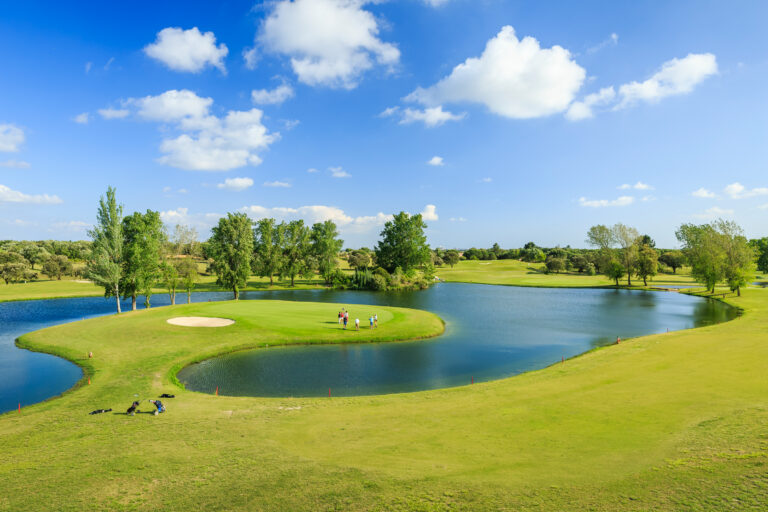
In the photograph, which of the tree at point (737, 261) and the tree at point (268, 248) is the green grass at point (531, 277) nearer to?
the tree at point (737, 261)

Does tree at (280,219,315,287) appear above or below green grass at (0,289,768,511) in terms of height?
above

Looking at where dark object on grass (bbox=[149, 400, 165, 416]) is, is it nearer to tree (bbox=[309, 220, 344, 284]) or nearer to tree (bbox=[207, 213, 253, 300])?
tree (bbox=[207, 213, 253, 300])

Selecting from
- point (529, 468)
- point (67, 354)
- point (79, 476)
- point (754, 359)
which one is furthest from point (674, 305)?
point (67, 354)

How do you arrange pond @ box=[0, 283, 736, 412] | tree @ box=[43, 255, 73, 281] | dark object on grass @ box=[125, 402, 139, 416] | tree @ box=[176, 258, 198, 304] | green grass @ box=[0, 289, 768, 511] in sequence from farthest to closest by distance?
tree @ box=[43, 255, 73, 281]
tree @ box=[176, 258, 198, 304]
pond @ box=[0, 283, 736, 412]
dark object on grass @ box=[125, 402, 139, 416]
green grass @ box=[0, 289, 768, 511]

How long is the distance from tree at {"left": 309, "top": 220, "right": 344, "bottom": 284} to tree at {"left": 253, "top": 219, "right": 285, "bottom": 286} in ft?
32.5

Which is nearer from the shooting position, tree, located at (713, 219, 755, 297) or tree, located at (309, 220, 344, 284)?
tree, located at (713, 219, 755, 297)

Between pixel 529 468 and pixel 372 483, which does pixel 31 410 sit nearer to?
pixel 372 483

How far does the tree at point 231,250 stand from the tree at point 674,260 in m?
150

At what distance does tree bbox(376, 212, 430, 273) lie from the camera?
103000 mm

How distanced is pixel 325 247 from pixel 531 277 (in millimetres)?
69880

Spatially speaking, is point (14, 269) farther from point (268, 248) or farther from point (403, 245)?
point (403, 245)

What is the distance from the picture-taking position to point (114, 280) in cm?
4553

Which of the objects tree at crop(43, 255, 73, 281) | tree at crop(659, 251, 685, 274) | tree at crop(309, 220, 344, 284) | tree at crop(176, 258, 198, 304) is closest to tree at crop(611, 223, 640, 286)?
tree at crop(659, 251, 685, 274)

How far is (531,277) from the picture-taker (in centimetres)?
12225
